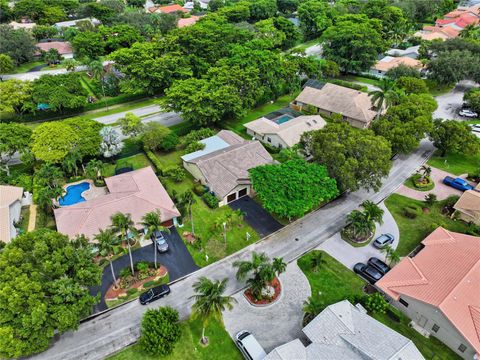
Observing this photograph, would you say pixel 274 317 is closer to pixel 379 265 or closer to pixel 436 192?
pixel 379 265

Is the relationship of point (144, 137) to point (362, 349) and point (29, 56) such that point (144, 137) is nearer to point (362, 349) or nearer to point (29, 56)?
point (362, 349)

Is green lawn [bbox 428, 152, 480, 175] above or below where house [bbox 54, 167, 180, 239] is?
below

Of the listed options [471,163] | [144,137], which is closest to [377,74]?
[471,163]

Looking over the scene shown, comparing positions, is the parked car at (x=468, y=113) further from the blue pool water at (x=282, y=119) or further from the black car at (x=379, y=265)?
the black car at (x=379, y=265)

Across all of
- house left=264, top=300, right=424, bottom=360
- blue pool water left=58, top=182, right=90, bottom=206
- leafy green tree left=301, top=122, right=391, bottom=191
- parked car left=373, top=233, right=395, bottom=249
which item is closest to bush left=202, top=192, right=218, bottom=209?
leafy green tree left=301, top=122, right=391, bottom=191

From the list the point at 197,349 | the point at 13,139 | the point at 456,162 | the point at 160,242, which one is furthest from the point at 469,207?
the point at 13,139

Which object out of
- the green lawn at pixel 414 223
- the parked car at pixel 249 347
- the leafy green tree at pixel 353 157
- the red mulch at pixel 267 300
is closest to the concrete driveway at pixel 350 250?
the green lawn at pixel 414 223

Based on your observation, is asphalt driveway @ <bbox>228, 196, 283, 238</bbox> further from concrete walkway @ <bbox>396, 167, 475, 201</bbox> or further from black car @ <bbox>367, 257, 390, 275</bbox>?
concrete walkway @ <bbox>396, 167, 475, 201</bbox>
